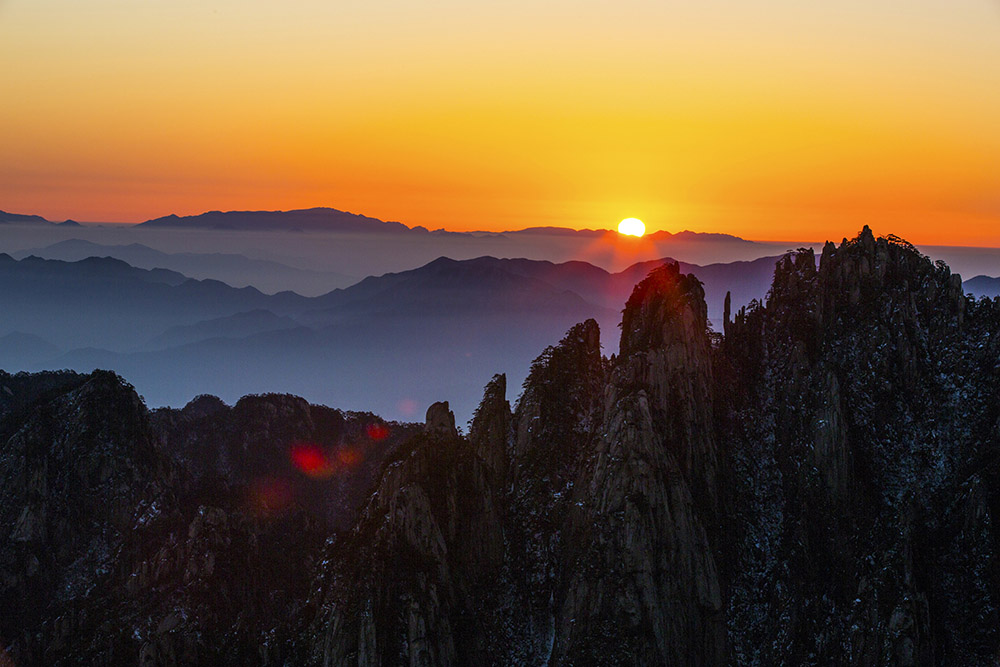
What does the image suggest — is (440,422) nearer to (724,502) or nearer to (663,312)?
(663,312)

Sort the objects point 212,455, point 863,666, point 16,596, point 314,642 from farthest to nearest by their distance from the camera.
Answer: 1. point 212,455
2. point 16,596
3. point 314,642
4. point 863,666

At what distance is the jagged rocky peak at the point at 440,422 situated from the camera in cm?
7438

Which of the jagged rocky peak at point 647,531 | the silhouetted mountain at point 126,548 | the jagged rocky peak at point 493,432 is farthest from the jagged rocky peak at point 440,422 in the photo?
the jagged rocky peak at point 647,531

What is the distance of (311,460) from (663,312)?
65.5m

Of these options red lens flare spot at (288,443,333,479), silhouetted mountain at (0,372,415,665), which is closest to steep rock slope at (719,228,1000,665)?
silhouetted mountain at (0,372,415,665)

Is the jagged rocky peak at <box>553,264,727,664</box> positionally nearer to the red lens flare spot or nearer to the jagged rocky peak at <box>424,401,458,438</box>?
the jagged rocky peak at <box>424,401,458,438</box>

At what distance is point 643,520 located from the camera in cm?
6303

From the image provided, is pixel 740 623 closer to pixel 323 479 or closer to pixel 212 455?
pixel 323 479

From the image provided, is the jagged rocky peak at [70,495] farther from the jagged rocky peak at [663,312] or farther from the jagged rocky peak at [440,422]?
the jagged rocky peak at [663,312]

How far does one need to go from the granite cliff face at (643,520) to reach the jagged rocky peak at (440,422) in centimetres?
24

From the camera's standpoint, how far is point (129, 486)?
277 feet

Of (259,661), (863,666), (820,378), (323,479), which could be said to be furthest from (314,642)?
(323,479)

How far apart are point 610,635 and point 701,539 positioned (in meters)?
10.5

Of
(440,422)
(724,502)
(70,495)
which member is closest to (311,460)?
(70,495)
